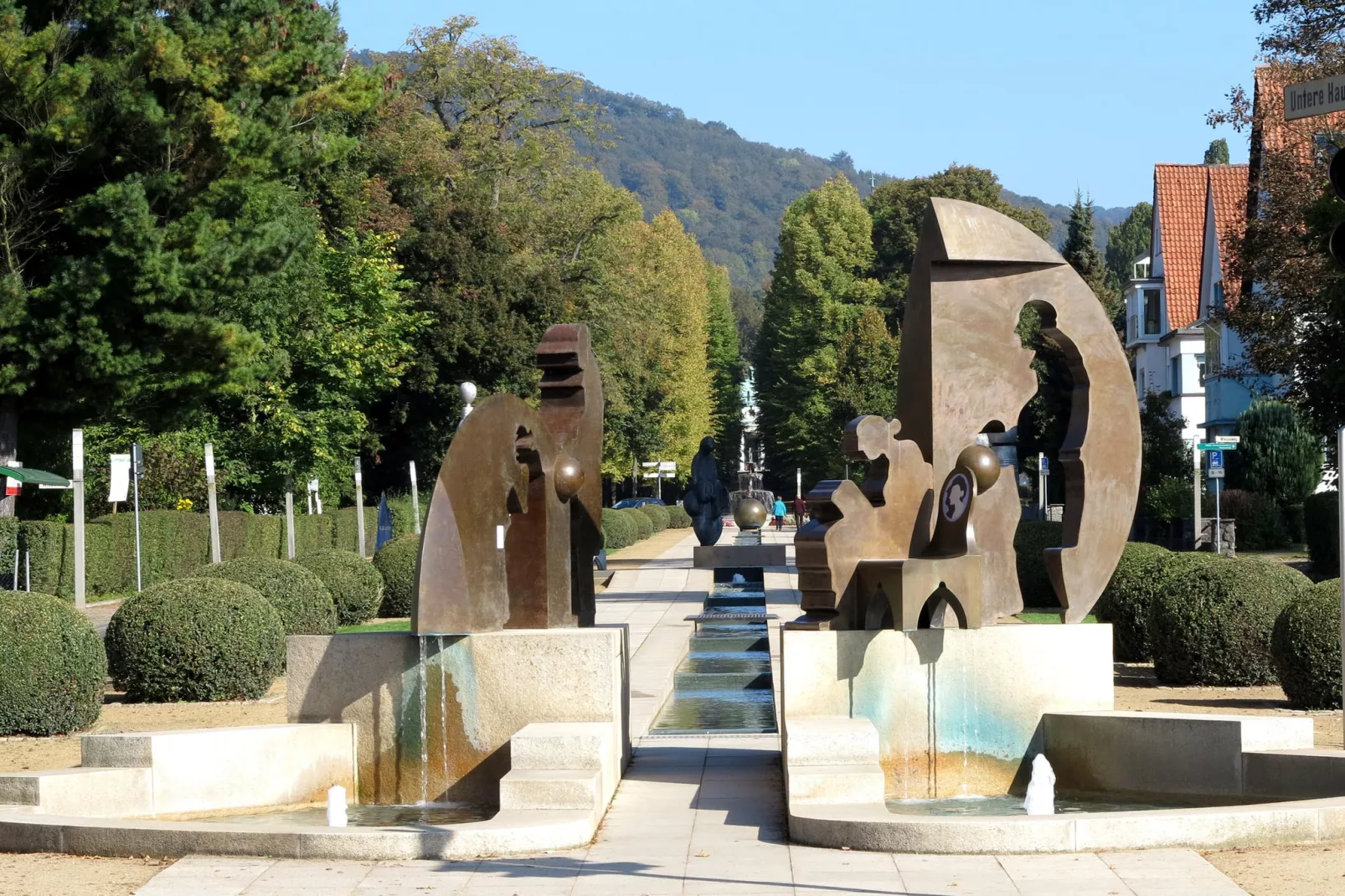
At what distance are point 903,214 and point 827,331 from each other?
7190mm

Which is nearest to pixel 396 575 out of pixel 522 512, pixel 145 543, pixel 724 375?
pixel 145 543

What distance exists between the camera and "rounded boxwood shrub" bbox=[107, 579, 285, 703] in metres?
16.5

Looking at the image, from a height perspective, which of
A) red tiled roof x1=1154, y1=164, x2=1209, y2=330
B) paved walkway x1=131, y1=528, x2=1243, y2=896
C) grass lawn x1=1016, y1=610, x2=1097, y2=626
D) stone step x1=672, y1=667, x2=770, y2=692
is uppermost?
red tiled roof x1=1154, y1=164, x2=1209, y2=330

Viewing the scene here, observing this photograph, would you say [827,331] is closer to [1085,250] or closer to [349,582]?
[1085,250]

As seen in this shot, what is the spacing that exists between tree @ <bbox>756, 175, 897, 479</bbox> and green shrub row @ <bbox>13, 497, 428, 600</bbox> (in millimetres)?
32575

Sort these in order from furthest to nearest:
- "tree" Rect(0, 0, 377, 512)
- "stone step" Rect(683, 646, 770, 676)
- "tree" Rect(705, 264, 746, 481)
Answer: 1. "tree" Rect(705, 264, 746, 481)
2. "tree" Rect(0, 0, 377, 512)
3. "stone step" Rect(683, 646, 770, 676)

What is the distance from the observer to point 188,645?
16.5m

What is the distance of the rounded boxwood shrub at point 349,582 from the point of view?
24.7 m

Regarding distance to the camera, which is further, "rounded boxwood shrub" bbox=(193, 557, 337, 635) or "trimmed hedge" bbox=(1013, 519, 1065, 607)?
"trimmed hedge" bbox=(1013, 519, 1065, 607)

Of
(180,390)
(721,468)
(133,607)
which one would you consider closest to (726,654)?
(133,607)

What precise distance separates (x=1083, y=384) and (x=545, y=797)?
17.5 ft

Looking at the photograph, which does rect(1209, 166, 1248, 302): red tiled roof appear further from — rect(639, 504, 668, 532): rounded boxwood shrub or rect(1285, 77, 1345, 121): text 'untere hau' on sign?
rect(1285, 77, 1345, 121): text 'untere hau' on sign

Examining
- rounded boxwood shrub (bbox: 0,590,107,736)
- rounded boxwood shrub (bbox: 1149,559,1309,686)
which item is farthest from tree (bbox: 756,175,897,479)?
rounded boxwood shrub (bbox: 0,590,107,736)

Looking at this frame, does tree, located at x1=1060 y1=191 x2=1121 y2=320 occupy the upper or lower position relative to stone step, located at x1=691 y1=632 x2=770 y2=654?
upper
